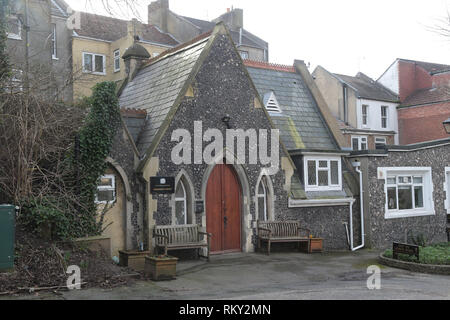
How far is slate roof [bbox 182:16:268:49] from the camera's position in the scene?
43562mm

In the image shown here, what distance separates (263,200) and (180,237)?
3.63 metres

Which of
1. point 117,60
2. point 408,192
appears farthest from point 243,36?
point 408,192

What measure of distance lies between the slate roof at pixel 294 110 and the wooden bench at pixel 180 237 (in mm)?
5523

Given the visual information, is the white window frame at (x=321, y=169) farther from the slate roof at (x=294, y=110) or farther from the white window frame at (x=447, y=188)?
the white window frame at (x=447, y=188)

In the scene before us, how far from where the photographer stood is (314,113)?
20938mm

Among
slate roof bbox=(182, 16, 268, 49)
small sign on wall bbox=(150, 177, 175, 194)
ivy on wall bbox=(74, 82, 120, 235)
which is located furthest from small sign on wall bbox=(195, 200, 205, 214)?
slate roof bbox=(182, 16, 268, 49)

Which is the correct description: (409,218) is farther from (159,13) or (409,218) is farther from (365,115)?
(159,13)

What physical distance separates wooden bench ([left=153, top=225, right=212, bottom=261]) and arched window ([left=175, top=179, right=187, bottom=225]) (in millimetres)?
536

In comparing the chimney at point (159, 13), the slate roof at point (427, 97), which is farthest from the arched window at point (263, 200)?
the chimney at point (159, 13)

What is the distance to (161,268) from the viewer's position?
460 inches

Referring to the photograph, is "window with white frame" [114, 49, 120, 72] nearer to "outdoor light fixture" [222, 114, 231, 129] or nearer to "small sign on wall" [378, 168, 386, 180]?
"outdoor light fixture" [222, 114, 231, 129]

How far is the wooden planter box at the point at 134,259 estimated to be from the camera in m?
12.9
